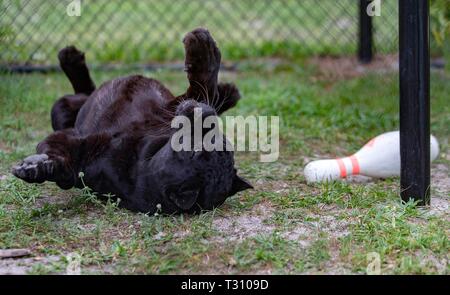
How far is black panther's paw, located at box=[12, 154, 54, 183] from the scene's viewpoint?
2.58 metres

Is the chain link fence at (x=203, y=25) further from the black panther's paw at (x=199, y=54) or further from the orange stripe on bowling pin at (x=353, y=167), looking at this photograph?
the black panther's paw at (x=199, y=54)

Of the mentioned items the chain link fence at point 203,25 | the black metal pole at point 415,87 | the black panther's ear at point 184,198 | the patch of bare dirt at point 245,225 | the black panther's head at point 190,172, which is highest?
the chain link fence at point 203,25

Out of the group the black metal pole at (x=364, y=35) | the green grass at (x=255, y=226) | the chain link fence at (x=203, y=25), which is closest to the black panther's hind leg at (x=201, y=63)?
the green grass at (x=255, y=226)

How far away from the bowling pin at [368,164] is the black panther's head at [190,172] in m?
0.60

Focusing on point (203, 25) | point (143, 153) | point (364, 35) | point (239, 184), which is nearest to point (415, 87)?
point (239, 184)

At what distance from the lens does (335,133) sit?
4.13m

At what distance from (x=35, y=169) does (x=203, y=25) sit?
3606 mm

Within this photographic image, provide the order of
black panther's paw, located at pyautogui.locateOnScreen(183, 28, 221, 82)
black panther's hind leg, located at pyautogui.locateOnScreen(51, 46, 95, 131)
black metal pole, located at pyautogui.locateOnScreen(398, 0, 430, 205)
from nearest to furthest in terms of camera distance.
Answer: black metal pole, located at pyautogui.locateOnScreen(398, 0, 430, 205)
black panther's paw, located at pyautogui.locateOnScreen(183, 28, 221, 82)
black panther's hind leg, located at pyautogui.locateOnScreen(51, 46, 95, 131)

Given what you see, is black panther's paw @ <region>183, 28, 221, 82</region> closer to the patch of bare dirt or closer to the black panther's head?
the black panther's head

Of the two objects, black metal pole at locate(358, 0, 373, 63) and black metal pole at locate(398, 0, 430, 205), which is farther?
black metal pole at locate(358, 0, 373, 63)

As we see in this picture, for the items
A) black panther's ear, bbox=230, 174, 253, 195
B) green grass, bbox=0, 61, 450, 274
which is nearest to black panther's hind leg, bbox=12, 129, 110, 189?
green grass, bbox=0, 61, 450, 274

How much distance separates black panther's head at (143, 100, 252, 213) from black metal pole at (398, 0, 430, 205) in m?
0.66

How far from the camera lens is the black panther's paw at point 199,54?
2.98 metres

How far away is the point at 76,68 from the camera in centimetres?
369
